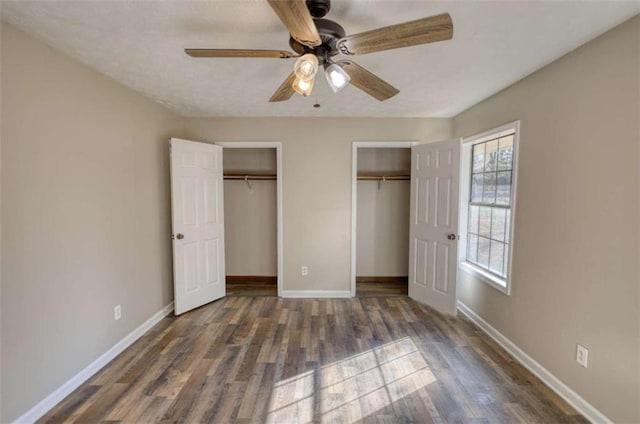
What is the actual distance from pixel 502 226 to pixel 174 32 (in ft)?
10.4

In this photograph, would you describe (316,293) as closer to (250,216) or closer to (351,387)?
(250,216)

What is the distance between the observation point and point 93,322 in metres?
2.35

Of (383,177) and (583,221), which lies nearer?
(583,221)

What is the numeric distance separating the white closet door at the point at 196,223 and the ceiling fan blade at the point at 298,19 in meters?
2.46

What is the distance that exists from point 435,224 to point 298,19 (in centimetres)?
290

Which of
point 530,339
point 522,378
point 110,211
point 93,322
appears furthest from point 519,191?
point 93,322

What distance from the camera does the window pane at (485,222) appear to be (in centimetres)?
320

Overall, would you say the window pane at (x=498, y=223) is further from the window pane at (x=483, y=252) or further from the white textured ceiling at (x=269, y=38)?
the white textured ceiling at (x=269, y=38)

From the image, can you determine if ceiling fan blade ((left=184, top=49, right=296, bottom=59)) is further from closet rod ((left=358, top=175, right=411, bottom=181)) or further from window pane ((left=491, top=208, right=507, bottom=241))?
closet rod ((left=358, top=175, right=411, bottom=181))

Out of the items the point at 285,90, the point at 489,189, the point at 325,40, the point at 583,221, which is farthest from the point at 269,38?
the point at 489,189

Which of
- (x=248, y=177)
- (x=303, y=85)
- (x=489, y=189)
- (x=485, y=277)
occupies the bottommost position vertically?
(x=485, y=277)

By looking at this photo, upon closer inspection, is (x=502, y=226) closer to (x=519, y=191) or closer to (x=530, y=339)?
(x=519, y=191)

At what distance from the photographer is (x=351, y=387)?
Result: 2172mm

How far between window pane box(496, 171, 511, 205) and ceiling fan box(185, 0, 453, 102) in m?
1.90
